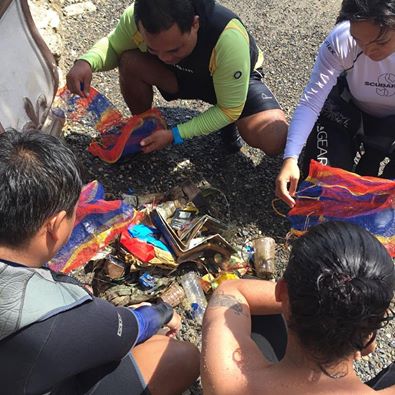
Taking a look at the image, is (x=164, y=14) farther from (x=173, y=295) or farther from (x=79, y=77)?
(x=173, y=295)

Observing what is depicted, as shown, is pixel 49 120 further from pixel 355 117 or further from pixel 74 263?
pixel 355 117

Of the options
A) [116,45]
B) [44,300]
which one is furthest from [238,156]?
[44,300]

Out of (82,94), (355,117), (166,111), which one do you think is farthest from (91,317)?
(166,111)

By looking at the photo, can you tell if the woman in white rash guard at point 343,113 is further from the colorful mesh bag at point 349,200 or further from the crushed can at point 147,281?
the crushed can at point 147,281

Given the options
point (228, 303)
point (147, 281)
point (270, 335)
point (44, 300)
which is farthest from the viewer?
point (147, 281)

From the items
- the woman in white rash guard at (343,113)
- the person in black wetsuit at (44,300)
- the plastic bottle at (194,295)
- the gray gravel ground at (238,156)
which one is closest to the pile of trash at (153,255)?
the plastic bottle at (194,295)

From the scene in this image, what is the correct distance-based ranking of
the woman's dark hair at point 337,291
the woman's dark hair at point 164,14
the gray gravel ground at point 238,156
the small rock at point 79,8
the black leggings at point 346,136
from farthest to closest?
the small rock at point 79,8 → the gray gravel ground at point 238,156 → the black leggings at point 346,136 → the woman's dark hair at point 164,14 → the woman's dark hair at point 337,291

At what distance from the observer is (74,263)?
2.62 m

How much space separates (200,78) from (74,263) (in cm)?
130

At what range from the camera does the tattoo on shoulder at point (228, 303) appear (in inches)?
72.4

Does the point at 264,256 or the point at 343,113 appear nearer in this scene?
the point at 264,256

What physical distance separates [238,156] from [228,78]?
74 cm

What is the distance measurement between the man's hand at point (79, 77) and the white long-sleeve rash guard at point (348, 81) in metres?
1.22

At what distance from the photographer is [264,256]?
2.77m
